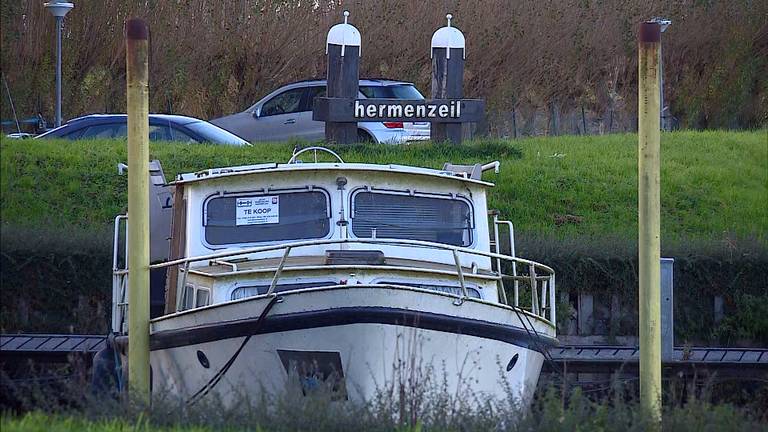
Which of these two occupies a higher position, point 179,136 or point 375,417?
point 179,136

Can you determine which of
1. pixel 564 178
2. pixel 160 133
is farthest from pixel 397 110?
pixel 160 133

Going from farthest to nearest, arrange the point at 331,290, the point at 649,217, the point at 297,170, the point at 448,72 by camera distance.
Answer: the point at 448,72, the point at 297,170, the point at 649,217, the point at 331,290

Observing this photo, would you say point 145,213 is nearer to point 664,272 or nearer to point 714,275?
point 664,272

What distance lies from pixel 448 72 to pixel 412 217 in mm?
7486

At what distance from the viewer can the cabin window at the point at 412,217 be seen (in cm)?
914

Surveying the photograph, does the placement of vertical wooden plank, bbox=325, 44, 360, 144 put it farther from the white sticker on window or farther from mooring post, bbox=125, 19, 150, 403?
mooring post, bbox=125, 19, 150, 403

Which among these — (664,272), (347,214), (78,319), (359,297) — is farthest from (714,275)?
(78,319)

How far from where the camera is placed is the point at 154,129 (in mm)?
16734

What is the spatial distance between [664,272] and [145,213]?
5284 mm

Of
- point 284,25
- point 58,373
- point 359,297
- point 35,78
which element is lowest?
point 58,373

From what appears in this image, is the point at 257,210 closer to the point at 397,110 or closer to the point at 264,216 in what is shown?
the point at 264,216

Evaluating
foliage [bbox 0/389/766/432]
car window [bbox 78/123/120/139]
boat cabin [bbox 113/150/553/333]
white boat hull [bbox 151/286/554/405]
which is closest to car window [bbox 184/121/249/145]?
car window [bbox 78/123/120/139]

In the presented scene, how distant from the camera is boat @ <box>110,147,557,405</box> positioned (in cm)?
753

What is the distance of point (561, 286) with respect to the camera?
469 inches
